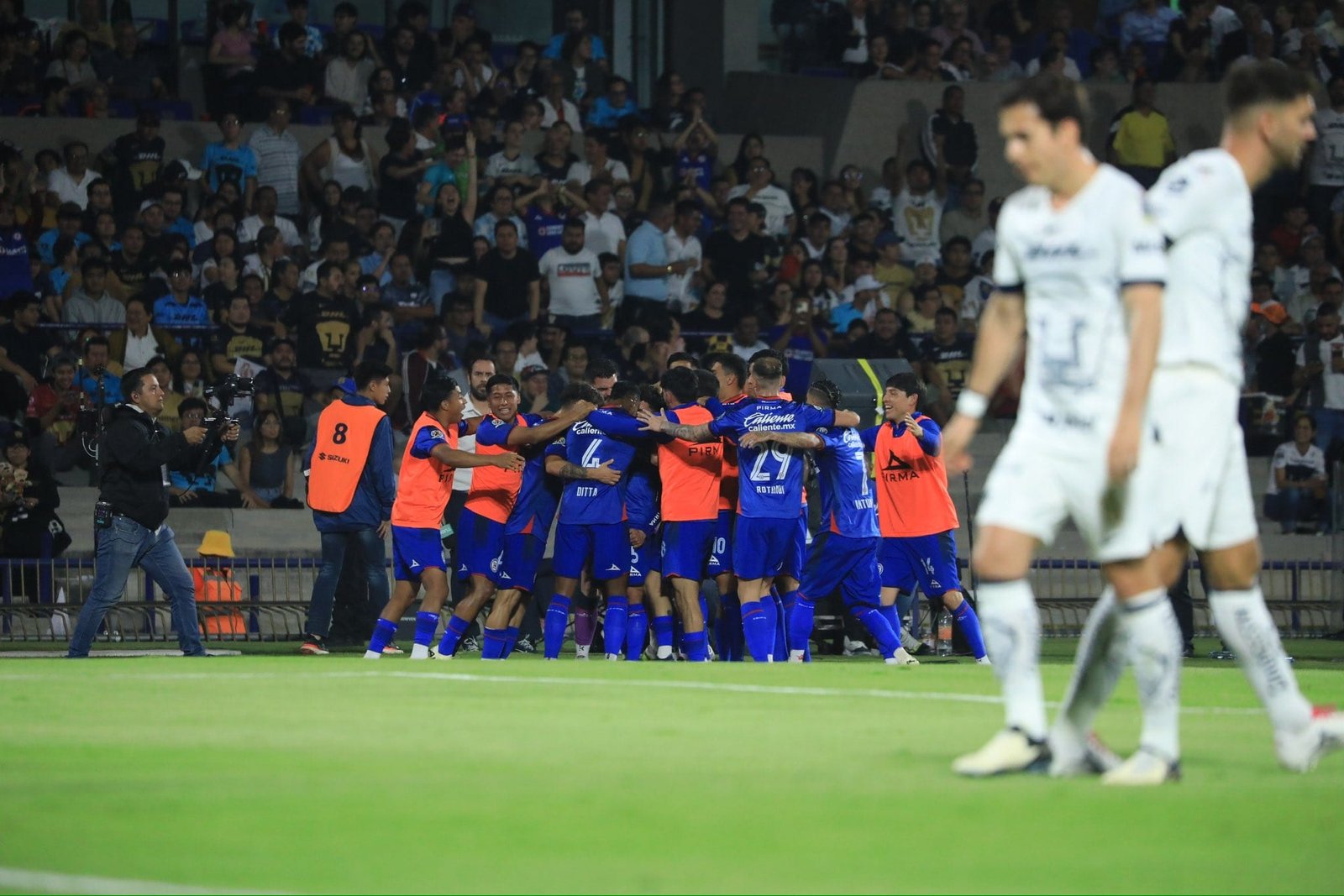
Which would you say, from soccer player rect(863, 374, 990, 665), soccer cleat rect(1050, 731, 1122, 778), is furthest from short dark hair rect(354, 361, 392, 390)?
soccer cleat rect(1050, 731, 1122, 778)

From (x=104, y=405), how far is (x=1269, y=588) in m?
11.6

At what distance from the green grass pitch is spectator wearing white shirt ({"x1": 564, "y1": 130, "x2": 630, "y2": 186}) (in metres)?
14.8

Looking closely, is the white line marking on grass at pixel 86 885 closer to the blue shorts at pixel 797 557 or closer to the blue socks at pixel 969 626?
the blue shorts at pixel 797 557

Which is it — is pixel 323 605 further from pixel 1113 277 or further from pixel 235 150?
pixel 1113 277

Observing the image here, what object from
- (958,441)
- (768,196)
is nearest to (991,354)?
(958,441)

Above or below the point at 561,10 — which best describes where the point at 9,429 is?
below

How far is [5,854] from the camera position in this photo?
5.37 m

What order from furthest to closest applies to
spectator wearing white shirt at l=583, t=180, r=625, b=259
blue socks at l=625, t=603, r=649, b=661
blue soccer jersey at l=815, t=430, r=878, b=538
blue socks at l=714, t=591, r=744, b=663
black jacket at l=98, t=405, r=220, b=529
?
spectator wearing white shirt at l=583, t=180, r=625, b=259, blue socks at l=714, t=591, r=744, b=663, blue socks at l=625, t=603, r=649, b=661, blue soccer jersey at l=815, t=430, r=878, b=538, black jacket at l=98, t=405, r=220, b=529

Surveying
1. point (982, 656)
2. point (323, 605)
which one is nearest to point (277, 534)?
point (323, 605)

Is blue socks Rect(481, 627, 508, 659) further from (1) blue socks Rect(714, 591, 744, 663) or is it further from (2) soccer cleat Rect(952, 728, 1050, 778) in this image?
(2) soccer cleat Rect(952, 728, 1050, 778)

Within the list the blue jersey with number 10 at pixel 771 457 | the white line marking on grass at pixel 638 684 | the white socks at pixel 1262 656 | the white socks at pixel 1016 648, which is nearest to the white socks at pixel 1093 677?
the white socks at pixel 1016 648

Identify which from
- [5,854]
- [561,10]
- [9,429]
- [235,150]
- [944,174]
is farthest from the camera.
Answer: [561,10]

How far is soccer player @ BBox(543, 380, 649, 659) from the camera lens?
51.7 ft

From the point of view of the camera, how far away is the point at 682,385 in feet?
52.9
